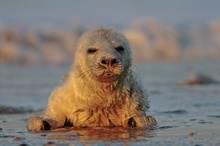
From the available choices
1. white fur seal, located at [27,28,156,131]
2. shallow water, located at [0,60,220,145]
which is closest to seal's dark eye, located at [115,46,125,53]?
white fur seal, located at [27,28,156,131]

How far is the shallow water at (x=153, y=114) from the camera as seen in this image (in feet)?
17.5

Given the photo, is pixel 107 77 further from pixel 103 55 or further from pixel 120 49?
pixel 120 49

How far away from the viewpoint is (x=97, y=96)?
6137 mm

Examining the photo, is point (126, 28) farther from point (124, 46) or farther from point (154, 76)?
point (124, 46)

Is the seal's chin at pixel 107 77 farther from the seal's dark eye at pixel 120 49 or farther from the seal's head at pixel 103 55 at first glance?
the seal's dark eye at pixel 120 49

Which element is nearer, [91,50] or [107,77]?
[107,77]

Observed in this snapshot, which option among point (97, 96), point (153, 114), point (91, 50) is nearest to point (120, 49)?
point (91, 50)

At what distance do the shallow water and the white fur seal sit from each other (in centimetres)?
19

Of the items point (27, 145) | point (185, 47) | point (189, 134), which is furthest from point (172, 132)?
point (185, 47)

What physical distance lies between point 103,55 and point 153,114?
2.01 meters

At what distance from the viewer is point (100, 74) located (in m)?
5.81

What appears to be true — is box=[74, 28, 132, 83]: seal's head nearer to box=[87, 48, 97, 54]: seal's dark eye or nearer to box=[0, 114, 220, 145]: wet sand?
box=[87, 48, 97, 54]: seal's dark eye

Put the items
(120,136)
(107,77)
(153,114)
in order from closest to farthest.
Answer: (120,136), (107,77), (153,114)

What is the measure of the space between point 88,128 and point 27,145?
1.18 m
